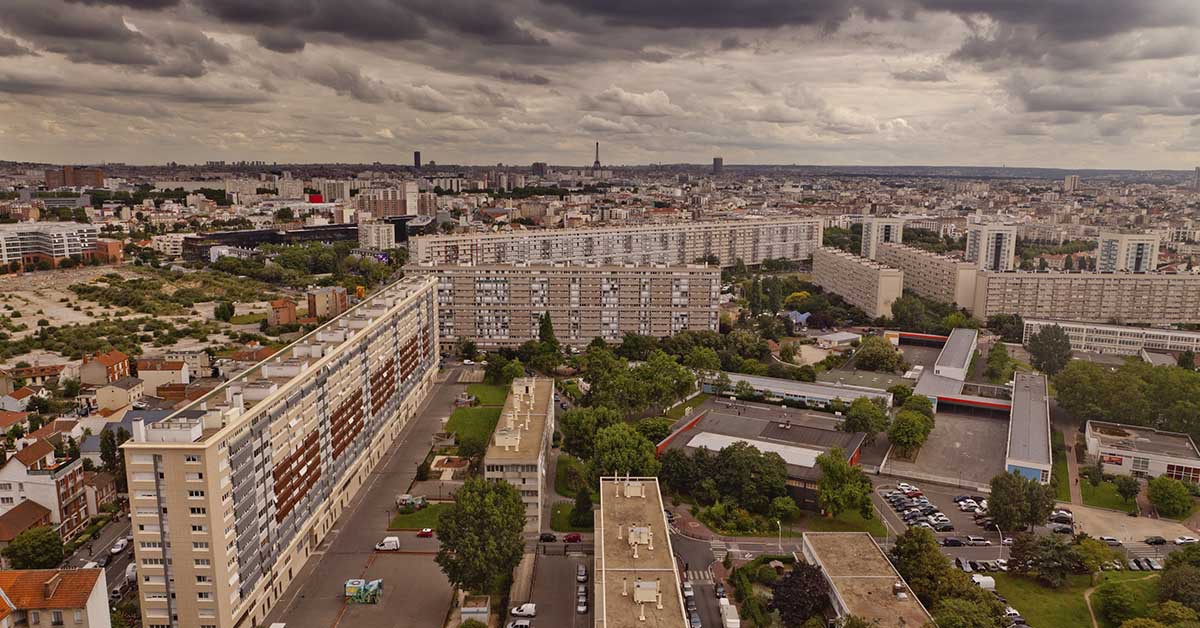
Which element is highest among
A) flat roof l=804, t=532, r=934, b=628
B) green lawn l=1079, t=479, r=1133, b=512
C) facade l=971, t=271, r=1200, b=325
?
facade l=971, t=271, r=1200, b=325

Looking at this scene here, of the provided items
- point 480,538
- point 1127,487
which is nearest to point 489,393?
point 480,538

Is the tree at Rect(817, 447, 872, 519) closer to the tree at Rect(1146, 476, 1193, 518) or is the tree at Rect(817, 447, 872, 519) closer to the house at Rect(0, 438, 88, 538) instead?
the tree at Rect(1146, 476, 1193, 518)

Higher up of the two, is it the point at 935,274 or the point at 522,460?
the point at 935,274

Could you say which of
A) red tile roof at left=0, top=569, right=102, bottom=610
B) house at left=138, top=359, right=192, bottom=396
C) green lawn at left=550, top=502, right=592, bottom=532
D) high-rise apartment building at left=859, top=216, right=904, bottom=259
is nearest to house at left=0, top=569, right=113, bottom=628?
red tile roof at left=0, top=569, right=102, bottom=610

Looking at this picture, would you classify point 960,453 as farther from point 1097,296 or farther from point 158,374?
point 158,374

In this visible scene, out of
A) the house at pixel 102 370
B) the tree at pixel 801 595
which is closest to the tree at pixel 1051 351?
the tree at pixel 801 595
